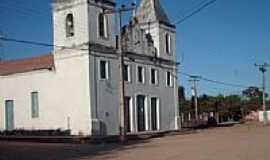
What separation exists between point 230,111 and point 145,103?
5140 cm

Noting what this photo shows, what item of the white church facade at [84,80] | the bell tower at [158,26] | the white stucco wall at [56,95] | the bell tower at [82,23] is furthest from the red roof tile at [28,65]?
the bell tower at [158,26]

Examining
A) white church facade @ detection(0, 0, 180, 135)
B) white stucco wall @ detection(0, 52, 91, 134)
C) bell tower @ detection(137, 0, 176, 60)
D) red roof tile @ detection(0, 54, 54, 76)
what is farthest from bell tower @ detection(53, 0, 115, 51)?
bell tower @ detection(137, 0, 176, 60)

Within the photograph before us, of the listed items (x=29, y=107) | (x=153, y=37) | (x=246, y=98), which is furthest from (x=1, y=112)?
(x=246, y=98)

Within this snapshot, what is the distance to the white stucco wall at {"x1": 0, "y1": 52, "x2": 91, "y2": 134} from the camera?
136 ft

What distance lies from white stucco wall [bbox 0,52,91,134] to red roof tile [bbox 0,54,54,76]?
1.50ft

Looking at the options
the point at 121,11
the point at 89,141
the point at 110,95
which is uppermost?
the point at 121,11

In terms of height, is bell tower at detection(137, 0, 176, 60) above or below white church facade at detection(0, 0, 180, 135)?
above

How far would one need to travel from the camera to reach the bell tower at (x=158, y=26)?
52.9 m

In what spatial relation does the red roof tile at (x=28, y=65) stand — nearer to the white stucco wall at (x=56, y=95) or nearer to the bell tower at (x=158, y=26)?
the white stucco wall at (x=56, y=95)

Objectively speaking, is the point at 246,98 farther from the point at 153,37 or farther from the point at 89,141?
the point at 89,141

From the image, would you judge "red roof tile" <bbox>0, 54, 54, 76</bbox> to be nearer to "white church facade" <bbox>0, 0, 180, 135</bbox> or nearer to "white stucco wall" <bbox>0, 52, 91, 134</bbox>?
"white church facade" <bbox>0, 0, 180, 135</bbox>

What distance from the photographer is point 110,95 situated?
43.9 meters

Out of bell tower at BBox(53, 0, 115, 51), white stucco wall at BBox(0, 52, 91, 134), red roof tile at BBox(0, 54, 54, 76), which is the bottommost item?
white stucco wall at BBox(0, 52, 91, 134)

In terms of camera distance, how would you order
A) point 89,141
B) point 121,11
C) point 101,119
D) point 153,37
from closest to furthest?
1. point 89,141
2. point 121,11
3. point 101,119
4. point 153,37
